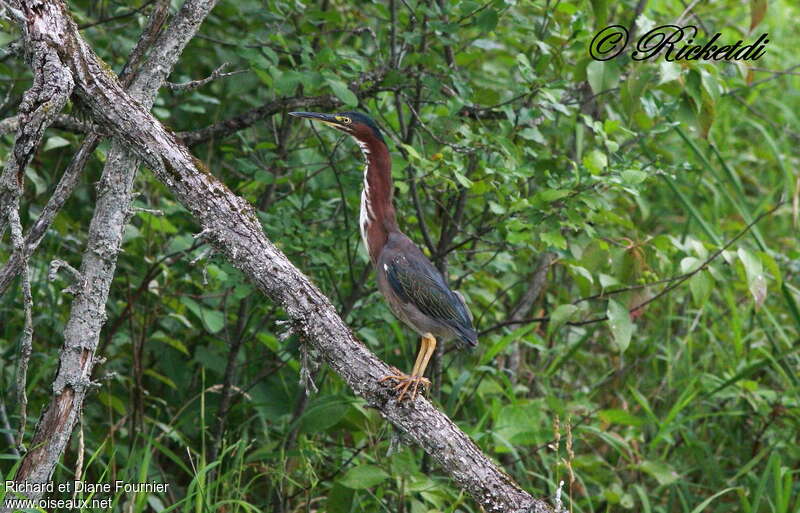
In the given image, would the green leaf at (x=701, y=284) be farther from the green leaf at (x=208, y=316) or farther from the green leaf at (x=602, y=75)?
the green leaf at (x=208, y=316)

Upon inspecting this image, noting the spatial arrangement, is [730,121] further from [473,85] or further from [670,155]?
[473,85]

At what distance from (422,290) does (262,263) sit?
3.22 feet

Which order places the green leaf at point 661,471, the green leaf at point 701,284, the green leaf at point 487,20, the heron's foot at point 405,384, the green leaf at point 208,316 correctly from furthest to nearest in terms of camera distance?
the green leaf at point 661,471, the green leaf at point 208,316, the green leaf at point 701,284, the green leaf at point 487,20, the heron's foot at point 405,384

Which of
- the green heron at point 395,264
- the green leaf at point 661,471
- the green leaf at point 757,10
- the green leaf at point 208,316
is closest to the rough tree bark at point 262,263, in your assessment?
the green heron at point 395,264

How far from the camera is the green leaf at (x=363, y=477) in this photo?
3529 mm

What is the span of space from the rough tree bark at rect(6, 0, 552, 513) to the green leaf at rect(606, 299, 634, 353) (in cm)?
110

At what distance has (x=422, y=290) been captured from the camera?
3453 mm

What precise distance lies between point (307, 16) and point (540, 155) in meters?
1.27

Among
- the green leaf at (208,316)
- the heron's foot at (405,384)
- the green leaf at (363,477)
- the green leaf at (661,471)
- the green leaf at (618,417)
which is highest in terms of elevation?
the green leaf at (618,417)

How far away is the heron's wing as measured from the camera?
3.45m

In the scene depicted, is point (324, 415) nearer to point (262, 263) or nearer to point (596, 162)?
point (262, 263)

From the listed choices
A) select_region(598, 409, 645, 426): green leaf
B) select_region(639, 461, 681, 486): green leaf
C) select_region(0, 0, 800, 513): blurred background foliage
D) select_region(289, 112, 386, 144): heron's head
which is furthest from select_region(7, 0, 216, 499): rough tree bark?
select_region(639, 461, 681, 486): green leaf

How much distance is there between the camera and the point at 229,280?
3736 millimetres

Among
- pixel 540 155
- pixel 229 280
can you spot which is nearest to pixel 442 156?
pixel 540 155
